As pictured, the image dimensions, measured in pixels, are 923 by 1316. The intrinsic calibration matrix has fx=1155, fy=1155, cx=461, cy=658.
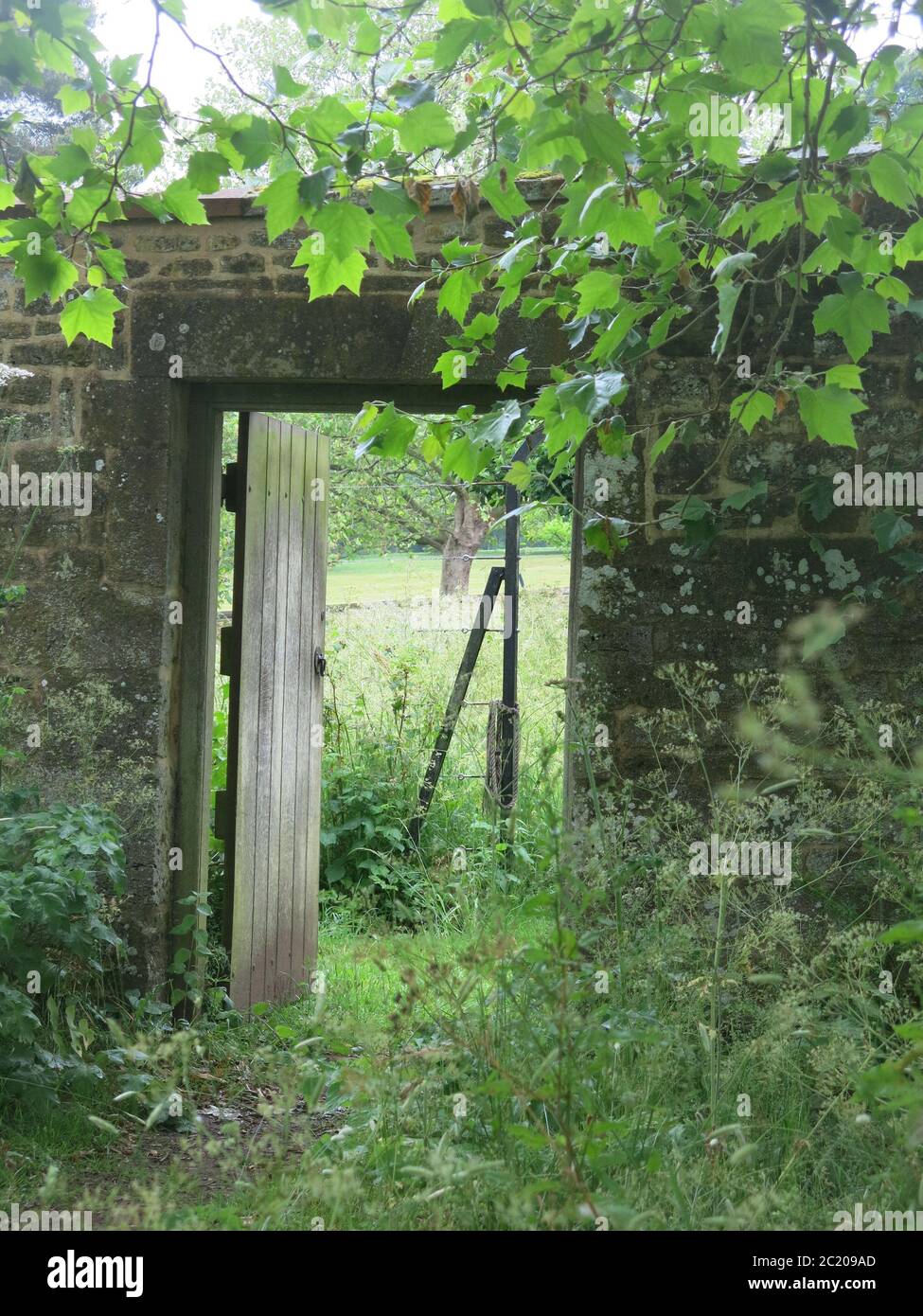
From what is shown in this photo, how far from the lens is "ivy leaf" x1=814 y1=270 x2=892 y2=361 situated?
119 inches

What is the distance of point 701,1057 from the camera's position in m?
3.23

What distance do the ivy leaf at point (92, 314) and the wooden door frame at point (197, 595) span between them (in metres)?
1.21

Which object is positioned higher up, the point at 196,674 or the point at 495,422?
the point at 495,422

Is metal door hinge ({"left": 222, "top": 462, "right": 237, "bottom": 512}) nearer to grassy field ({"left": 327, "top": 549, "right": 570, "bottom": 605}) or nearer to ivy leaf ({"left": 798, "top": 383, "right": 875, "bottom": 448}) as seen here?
ivy leaf ({"left": 798, "top": 383, "right": 875, "bottom": 448})

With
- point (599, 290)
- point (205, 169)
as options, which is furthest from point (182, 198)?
point (599, 290)

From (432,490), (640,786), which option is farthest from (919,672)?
(432,490)

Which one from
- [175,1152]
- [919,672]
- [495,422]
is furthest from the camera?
[919,672]

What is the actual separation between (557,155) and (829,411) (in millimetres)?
957

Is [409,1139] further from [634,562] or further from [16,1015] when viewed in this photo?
[634,562]

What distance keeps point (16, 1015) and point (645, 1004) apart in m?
1.86

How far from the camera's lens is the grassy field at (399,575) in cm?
1491

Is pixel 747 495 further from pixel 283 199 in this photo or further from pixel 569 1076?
pixel 569 1076

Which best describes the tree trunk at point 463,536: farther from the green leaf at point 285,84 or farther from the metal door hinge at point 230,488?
the green leaf at point 285,84

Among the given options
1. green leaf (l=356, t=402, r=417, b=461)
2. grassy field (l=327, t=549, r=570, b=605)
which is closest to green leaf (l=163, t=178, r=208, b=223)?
green leaf (l=356, t=402, r=417, b=461)
